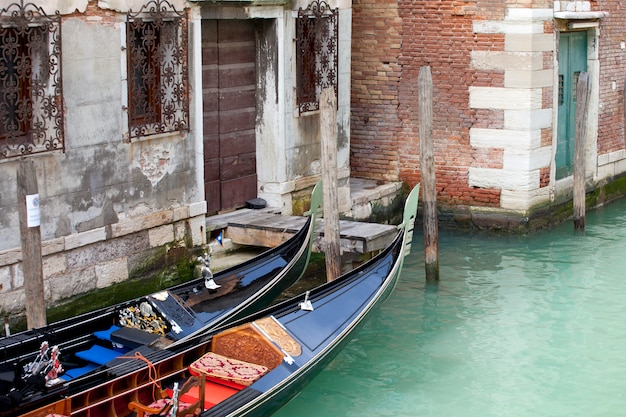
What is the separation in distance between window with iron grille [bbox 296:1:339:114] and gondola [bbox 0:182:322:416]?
1.42m

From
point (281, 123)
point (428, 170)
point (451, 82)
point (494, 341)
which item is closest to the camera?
point (494, 341)

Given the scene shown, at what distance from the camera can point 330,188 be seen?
760 centimetres

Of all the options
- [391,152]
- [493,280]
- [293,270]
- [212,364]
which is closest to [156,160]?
[293,270]

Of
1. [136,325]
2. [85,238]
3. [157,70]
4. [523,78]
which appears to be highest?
[157,70]

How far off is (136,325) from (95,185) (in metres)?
1.20

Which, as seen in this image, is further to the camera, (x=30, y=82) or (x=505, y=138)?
(x=505, y=138)

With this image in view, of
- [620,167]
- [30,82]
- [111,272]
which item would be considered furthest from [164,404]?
[620,167]

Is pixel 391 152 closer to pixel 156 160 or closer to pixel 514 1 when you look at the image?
pixel 514 1

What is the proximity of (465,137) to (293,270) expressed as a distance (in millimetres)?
3300

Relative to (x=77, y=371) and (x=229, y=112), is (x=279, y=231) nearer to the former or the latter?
(x=229, y=112)

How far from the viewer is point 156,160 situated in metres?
7.50

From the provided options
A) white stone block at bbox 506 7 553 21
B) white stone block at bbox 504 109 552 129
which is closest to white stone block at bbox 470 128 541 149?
white stone block at bbox 504 109 552 129

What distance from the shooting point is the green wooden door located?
419 inches

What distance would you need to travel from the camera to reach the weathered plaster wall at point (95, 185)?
663cm
